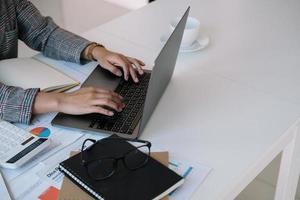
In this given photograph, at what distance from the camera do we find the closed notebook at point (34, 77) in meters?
1.23

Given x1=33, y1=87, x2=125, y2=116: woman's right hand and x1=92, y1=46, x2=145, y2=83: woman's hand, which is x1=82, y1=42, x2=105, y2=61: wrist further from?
x1=33, y1=87, x2=125, y2=116: woman's right hand

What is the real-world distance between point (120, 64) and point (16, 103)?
1.15ft

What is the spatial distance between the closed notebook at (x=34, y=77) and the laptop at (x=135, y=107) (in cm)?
7

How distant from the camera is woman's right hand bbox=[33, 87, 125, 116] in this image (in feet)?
3.59

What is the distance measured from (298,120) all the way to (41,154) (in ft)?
2.20

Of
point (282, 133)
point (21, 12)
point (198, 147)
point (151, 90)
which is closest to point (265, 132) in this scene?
point (282, 133)

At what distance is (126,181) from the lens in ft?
2.90

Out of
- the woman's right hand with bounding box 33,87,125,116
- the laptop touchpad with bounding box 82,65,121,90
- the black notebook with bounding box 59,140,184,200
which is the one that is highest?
the laptop touchpad with bounding box 82,65,121,90

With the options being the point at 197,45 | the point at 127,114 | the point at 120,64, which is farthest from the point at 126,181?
the point at 197,45

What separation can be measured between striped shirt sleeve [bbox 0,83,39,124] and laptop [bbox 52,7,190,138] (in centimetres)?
8

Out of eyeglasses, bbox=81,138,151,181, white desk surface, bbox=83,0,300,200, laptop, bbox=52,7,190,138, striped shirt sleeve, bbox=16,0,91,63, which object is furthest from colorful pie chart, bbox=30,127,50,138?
striped shirt sleeve, bbox=16,0,91,63

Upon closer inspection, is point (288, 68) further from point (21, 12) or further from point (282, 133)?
point (21, 12)

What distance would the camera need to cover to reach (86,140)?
0.99m

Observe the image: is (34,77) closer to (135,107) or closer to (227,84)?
(135,107)
